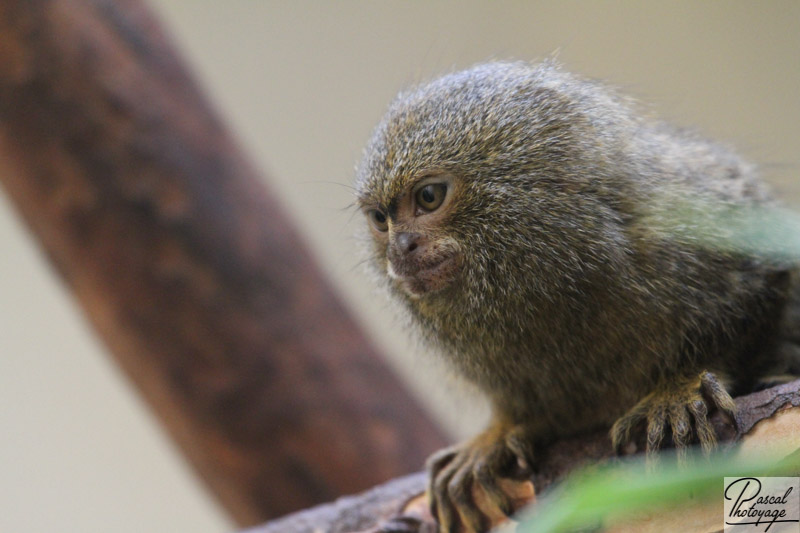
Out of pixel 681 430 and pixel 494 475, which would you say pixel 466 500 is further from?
pixel 681 430

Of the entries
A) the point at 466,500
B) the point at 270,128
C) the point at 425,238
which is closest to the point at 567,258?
the point at 425,238

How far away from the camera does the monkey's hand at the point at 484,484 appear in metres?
2.37

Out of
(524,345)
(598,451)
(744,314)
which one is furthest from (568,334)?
(744,314)

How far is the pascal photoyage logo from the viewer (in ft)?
5.04

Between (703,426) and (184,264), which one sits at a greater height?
(184,264)

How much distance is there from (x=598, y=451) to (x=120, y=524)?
475cm

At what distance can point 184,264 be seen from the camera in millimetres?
3697

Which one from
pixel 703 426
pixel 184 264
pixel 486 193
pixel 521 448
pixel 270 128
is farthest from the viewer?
pixel 270 128

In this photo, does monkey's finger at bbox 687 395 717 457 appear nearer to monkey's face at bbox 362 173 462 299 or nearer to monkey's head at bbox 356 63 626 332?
monkey's head at bbox 356 63 626 332

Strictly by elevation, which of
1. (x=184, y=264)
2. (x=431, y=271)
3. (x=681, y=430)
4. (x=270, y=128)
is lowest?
(x=681, y=430)

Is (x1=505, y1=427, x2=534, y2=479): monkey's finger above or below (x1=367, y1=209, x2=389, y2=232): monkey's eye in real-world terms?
below

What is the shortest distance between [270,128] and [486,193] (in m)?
4.66

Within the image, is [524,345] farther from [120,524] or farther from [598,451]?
[120,524]

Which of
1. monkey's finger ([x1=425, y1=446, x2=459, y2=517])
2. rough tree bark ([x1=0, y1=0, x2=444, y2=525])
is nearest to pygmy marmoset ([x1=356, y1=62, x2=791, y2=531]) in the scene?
monkey's finger ([x1=425, y1=446, x2=459, y2=517])
